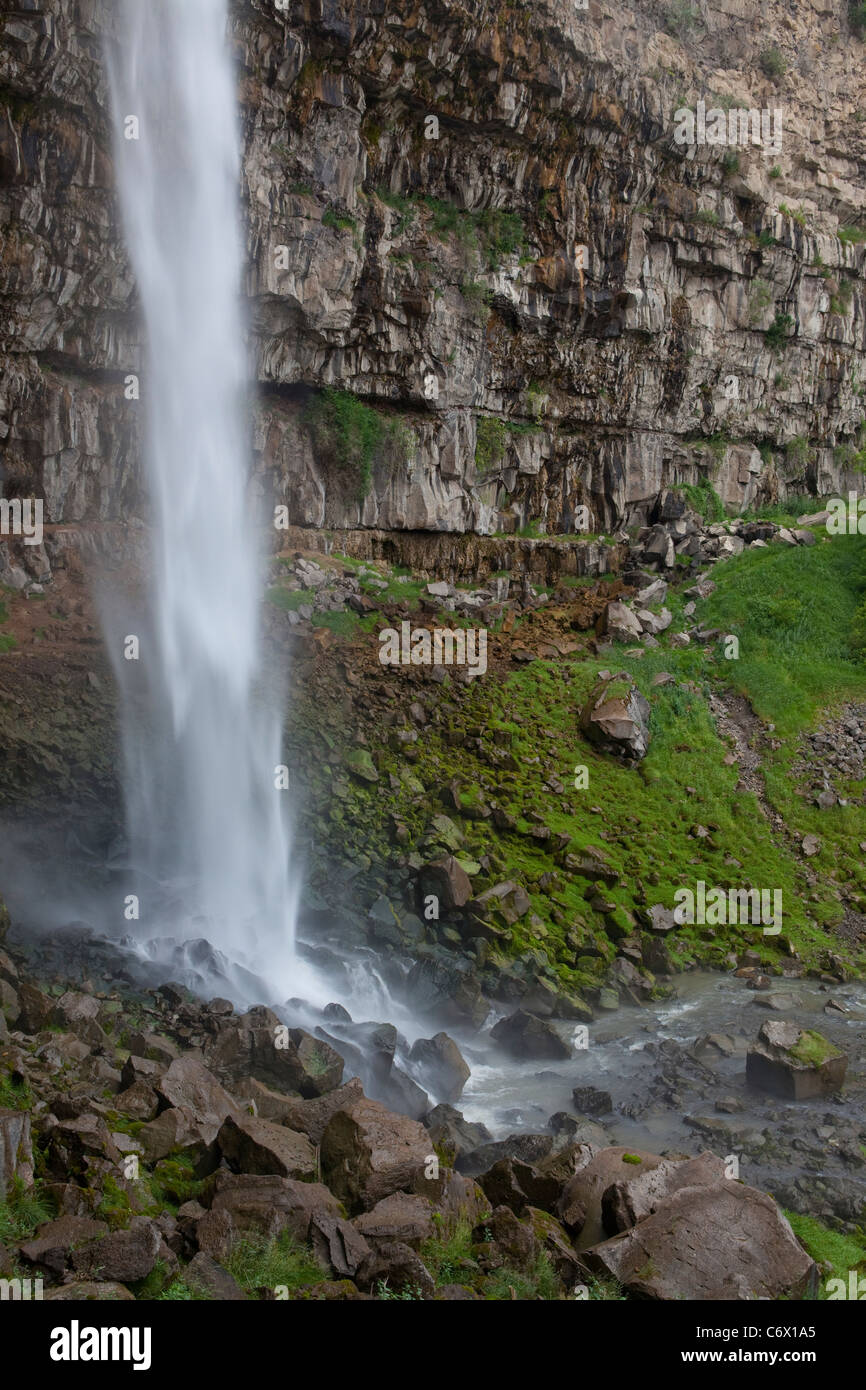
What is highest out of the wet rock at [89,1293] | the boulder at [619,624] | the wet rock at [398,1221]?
the boulder at [619,624]

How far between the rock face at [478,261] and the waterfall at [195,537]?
75 cm

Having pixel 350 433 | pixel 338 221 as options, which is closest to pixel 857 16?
pixel 338 221

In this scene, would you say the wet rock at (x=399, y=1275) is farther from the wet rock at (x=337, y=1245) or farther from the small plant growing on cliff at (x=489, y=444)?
the small plant growing on cliff at (x=489, y=444)

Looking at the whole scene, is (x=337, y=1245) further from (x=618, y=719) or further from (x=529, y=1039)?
(x=618, y=719)

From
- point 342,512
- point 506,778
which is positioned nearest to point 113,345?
point 342,512

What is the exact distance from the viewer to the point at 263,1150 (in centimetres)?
926

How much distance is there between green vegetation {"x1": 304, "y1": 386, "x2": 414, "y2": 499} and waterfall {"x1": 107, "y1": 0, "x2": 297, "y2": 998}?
2473 mm

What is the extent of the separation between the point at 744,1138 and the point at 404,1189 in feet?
16.9

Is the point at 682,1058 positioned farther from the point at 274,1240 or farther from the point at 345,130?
the point at 345,130

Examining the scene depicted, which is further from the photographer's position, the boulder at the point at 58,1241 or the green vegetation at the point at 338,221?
the green vegetation at the point at 338,221

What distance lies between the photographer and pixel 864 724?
24453 mm

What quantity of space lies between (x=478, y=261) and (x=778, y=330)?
14485mm

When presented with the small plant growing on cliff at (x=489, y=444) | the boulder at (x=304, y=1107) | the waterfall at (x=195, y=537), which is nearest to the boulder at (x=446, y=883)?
the waterfall at (x=195, y=537)

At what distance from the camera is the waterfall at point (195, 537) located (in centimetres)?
1767
